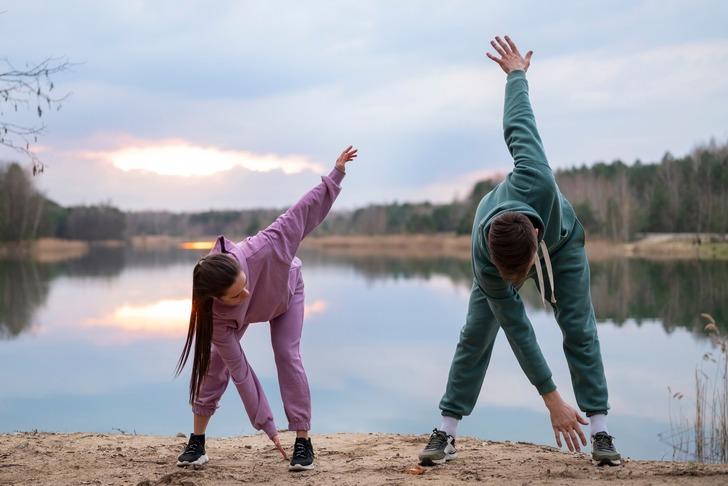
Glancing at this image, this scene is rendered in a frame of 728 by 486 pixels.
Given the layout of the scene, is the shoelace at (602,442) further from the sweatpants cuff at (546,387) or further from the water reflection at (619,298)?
the water reflection at (619,298)

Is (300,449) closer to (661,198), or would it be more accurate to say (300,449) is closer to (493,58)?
(493,58)

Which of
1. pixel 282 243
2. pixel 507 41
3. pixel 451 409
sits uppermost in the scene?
pixel 507 41

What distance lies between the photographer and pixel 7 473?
138 inches

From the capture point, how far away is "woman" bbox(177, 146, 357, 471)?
132 inches

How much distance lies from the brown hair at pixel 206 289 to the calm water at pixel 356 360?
2785 mm

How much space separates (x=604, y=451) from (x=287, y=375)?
154cm

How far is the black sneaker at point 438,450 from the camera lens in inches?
140

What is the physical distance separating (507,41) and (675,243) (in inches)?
1509

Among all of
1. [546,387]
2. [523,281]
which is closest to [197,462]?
[546,387]

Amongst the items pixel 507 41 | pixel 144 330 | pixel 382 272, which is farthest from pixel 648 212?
pixel 507 41

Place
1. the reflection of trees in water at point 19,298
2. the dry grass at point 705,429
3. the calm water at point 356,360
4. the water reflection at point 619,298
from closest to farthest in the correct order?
the dry grass at point 705,429, the calm water at point 356,360, the reflection of trees in water at point 19,298, the water reflection at point 619,298

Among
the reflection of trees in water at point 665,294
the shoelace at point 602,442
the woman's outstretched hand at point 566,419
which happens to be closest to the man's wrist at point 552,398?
the woman's outstretched hand at point 566,419

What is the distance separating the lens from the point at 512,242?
9.04ft

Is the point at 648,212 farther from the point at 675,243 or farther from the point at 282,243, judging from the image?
the point at 282,243
